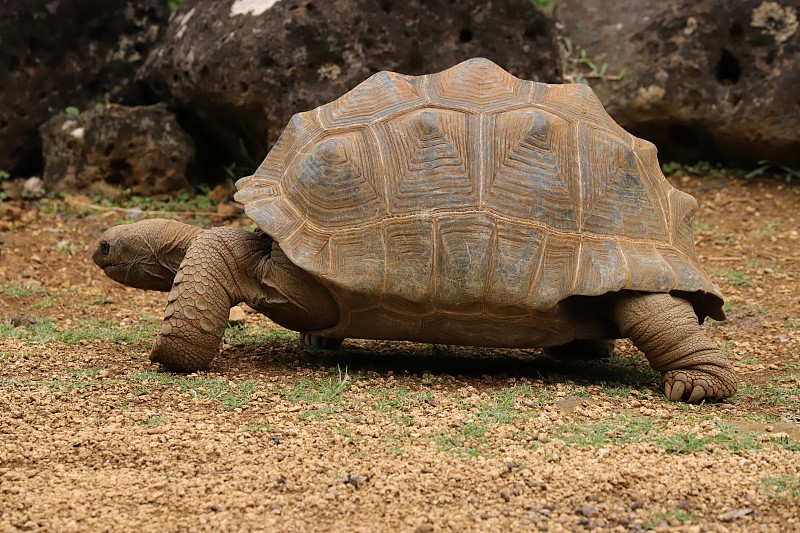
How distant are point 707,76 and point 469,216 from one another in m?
5.23

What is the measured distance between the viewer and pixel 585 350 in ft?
17.0

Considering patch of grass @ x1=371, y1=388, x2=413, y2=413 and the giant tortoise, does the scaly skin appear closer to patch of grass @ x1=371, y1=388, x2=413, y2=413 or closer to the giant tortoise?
the giant tortoise

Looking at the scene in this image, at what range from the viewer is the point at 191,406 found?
3.87m

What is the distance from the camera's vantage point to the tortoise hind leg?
5.14 m

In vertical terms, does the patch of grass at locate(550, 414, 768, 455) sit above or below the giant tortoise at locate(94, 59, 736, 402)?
below

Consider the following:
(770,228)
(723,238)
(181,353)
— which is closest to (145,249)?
(181,353)

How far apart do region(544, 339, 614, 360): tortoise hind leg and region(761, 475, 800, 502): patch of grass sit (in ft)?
6.72

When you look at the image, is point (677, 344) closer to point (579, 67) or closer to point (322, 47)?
point (322, 47)

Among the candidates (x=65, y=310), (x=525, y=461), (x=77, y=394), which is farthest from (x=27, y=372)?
(x=525, y=461)

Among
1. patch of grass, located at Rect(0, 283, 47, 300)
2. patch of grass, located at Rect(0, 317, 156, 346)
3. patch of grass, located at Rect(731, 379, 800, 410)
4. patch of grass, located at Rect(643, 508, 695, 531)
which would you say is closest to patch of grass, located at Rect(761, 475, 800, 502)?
patch of grass, located at Rect(643, 508, 695, 531)

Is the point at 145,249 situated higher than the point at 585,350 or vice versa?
the point at 145,249

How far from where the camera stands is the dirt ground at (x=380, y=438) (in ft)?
9.30

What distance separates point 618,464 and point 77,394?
7.05 ft

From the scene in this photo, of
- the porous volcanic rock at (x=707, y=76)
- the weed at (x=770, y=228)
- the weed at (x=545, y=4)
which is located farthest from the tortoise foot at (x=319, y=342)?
the porous volcanic rock at (x=707, y=76)
